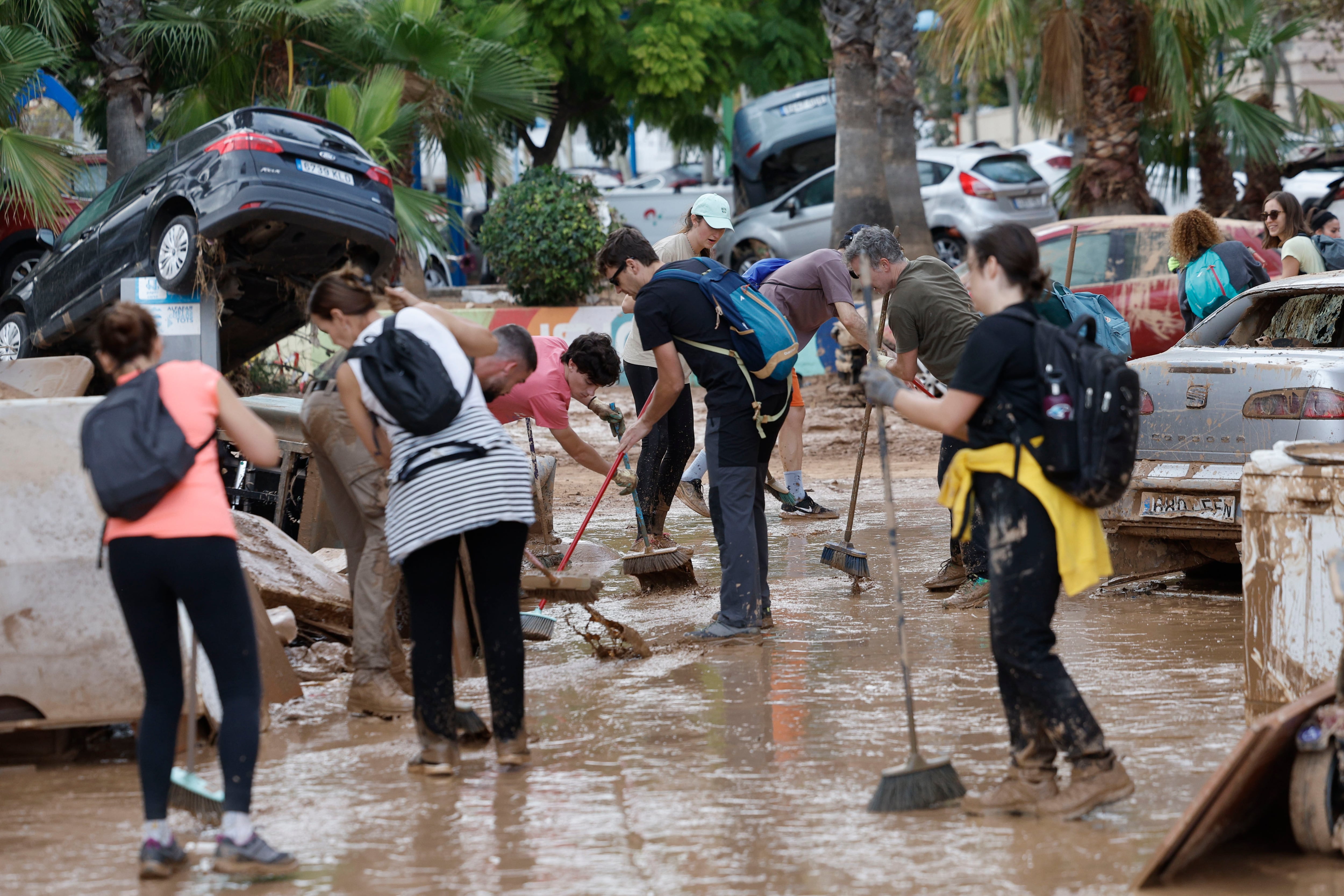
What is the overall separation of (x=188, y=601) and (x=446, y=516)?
0.88m

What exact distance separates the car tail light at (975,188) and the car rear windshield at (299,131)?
10868 mm

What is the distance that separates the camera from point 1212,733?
472 cm

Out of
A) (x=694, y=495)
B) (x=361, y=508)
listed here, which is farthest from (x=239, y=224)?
(x=361, y=508)

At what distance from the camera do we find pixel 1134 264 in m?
13.2

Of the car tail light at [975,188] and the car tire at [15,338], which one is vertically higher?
the car tail light at [975,188]

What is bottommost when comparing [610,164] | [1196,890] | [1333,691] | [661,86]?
[1196,890]

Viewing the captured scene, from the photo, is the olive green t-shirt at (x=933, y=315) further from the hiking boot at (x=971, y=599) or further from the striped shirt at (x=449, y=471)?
the striped shirt at (x=449, y=471)

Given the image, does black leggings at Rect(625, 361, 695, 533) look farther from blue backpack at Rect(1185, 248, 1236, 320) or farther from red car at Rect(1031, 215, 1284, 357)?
red car at Rect(1031, 215, 1284, 357)

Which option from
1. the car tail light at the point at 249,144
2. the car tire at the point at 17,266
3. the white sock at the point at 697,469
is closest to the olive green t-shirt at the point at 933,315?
the white sock at the point at 697,469

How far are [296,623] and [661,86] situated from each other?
1632 centimetres

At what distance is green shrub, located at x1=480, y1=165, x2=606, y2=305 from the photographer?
1719 centimetres

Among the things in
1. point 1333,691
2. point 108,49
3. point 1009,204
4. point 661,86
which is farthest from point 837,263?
point 661,86

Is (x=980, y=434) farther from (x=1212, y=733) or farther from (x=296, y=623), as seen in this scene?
(x=296, y=623)

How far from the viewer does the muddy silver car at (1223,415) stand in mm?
6273
